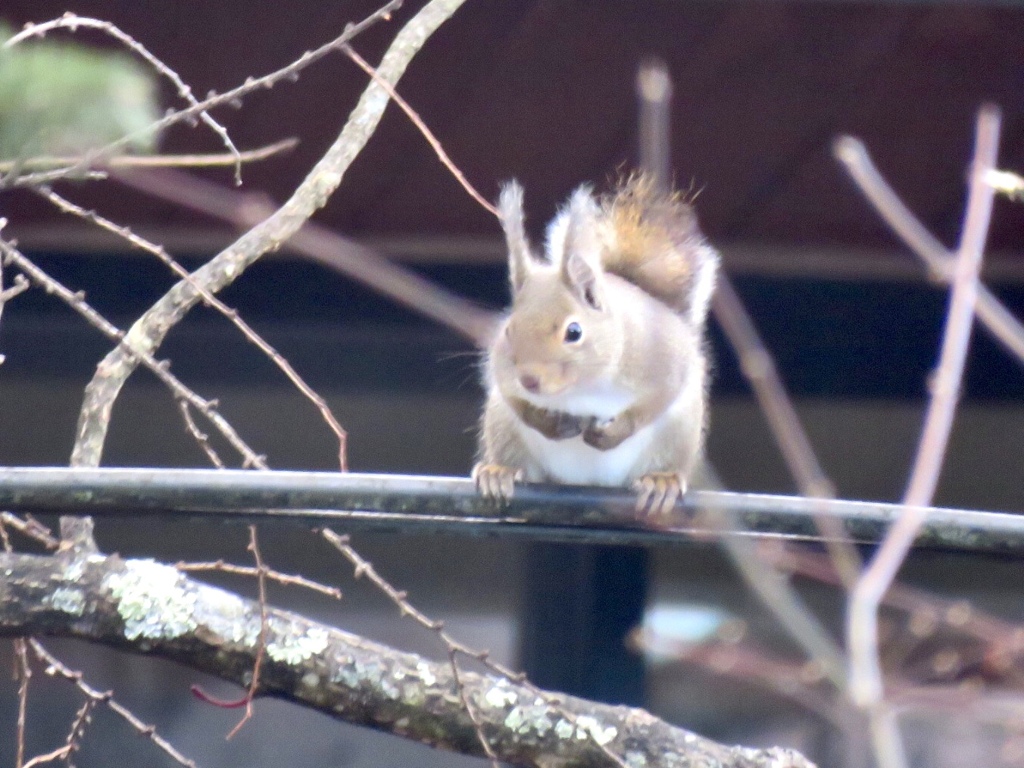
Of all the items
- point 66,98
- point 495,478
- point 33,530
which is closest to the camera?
point 66,98

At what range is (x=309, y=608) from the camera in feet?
9.95

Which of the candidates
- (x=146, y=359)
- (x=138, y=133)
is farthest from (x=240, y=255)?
(x=138, y=133)

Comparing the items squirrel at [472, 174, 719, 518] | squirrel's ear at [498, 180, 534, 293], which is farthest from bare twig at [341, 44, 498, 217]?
squirrel at [472, 174, 719, 518]

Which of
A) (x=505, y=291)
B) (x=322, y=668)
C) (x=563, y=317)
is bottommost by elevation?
(x=322, y=668)

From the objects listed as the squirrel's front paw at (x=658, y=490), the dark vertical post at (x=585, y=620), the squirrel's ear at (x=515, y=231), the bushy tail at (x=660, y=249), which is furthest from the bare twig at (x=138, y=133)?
the dark vertical post at (x=585, y=620)

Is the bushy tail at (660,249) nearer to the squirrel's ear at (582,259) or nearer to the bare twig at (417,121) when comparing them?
the squirrel's ear at (582,259)

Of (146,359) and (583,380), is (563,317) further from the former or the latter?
(146,359)

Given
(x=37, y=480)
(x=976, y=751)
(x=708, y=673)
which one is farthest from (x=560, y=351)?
(x=976, y=751)

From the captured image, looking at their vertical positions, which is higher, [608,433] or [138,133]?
[608,433]

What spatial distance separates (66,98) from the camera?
0.90 m

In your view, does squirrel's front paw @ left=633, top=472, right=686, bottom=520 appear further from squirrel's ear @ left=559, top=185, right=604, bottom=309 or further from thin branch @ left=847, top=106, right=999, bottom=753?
thin branch @ left=847, top=106, right=999, bottom=753

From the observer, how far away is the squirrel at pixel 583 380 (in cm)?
172

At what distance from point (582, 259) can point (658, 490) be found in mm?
300

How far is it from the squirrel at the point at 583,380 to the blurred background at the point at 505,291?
54 centimetres
